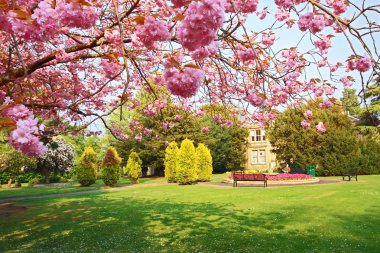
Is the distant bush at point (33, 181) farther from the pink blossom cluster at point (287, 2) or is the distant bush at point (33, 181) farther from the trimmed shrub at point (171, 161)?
the pink blossom cluster at point (287, 2)

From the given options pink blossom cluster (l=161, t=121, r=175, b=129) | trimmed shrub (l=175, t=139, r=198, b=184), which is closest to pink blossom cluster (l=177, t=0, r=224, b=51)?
pink blossom cluster (l=161, t=121, r=175, b=129)

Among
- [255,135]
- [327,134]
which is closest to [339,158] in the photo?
[327,134]

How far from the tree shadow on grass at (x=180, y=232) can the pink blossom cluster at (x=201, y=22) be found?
4.94m

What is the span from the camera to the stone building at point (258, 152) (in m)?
42.0

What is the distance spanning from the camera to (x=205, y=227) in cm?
848

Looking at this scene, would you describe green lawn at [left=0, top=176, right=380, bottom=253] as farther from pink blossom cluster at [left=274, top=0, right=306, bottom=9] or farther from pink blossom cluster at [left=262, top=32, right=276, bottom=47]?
pink blossom cluster at [left=274, top=0, right=306, bottom=9]

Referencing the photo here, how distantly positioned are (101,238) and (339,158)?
2601 centimetres

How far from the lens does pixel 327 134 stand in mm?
29406

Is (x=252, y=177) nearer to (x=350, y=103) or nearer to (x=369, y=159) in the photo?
(x=350, y=103)

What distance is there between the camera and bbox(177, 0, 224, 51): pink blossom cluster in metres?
2.25

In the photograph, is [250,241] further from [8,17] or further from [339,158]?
[339,158]

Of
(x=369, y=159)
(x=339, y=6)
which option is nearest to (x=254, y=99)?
(x=339, y=6)

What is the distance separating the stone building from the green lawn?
95.2 ft

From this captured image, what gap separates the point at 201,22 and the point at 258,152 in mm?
41415
